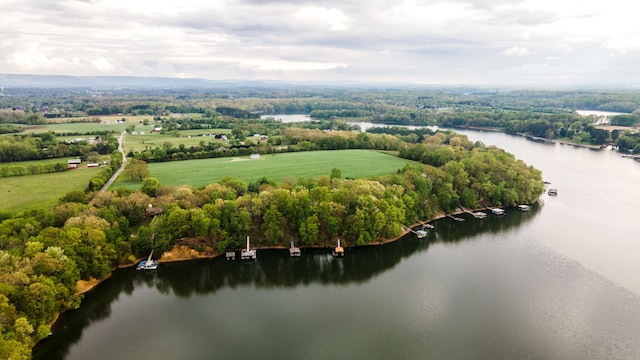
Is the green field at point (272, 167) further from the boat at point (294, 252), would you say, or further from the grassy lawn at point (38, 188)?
the boat at point (294, 252)

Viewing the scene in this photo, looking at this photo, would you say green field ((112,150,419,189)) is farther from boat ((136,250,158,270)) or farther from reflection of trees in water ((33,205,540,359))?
reflection of trees in water ((33,205,540,359))

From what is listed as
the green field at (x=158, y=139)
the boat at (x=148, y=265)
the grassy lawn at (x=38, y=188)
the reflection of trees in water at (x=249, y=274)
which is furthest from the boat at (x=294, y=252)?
the green field at (x=158, y=139)

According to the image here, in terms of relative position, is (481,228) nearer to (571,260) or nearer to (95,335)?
(571,260)

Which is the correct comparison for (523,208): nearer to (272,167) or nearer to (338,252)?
(338,252)

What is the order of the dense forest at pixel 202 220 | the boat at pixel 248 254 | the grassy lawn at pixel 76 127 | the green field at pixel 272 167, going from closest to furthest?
the dense forest at pixel 202 220 < the boat at pixel 248 254 < the green field at pixel 272 167 < the grassy lawn at pixel 76 127

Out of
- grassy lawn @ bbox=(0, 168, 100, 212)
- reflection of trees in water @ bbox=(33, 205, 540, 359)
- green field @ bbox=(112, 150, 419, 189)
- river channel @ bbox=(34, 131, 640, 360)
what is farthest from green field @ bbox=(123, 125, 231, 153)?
river channel @ bbox=(34, 131, 640, 360)
